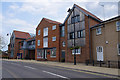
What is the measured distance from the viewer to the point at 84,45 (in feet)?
70.8

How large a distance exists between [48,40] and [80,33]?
35.4 ft

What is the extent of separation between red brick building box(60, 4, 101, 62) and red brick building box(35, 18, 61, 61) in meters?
3.47

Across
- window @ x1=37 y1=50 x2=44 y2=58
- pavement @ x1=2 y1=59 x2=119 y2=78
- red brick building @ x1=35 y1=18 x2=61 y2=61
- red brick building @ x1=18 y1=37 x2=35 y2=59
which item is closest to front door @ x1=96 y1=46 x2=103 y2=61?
pavement @ x1=2 y1=59 x2=119 y2=78

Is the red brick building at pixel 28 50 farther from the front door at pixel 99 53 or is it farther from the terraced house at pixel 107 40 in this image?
the front door at pixel 99 53

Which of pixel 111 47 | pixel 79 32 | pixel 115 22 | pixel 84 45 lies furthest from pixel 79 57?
pixel 115 22

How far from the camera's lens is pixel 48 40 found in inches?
1219

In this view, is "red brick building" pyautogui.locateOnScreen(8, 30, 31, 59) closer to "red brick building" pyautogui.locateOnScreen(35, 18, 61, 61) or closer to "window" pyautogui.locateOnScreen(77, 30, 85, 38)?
"red brick building" pyautogui.locateOnScreen(35, 18, 61, 61)

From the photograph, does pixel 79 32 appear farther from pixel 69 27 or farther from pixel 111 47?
pixel 111 47

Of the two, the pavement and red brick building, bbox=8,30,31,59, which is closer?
the pavement

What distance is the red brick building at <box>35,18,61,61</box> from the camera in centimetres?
2825

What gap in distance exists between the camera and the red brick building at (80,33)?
2106 centimetres

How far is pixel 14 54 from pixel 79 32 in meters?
36.6

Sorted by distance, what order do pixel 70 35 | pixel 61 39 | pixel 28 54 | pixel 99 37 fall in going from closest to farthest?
pixel 99 37 < pixel 70 35 < pixel 61 39 < pixel 28 54

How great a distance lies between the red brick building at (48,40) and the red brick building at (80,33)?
347cm
